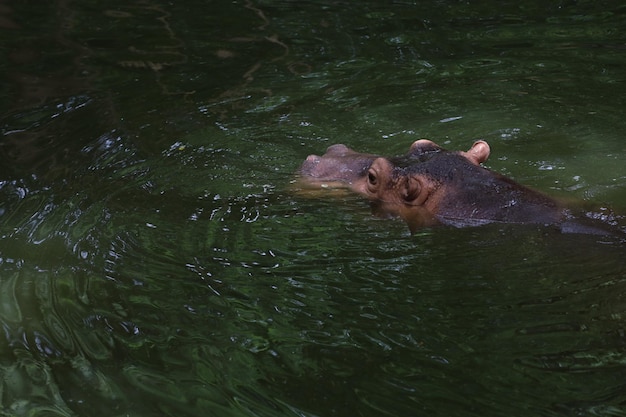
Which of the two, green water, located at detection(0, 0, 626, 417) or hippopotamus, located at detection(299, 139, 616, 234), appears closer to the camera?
green water, located at detection(0, 0, 626, 417)

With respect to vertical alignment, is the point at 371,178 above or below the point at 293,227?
above

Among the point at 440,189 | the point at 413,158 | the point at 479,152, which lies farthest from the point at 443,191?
the point at 479,152

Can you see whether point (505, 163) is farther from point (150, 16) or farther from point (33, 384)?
point (150, 16)

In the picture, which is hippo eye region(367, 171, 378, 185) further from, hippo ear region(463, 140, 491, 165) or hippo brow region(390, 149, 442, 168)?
hippo ear region(463, 140, 491, 165)

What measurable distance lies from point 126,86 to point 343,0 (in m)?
3.64

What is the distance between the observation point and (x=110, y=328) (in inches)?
185

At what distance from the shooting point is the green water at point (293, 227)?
4.12 m

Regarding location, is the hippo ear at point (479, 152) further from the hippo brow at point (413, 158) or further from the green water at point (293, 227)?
the green water at point (293, 227)

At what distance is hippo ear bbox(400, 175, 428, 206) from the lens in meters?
5.80

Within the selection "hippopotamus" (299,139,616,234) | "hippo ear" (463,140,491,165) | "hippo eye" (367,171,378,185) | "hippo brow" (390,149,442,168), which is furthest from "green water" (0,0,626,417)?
"hippo ear" (463,140,491,165)

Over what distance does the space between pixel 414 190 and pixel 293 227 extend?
825 millimetres

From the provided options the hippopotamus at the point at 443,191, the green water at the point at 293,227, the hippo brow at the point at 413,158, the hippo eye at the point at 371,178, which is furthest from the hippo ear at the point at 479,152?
the hippo eye at the point at 371,178

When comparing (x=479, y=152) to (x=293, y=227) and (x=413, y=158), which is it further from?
(x=293, y=227)

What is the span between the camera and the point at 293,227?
585cm
